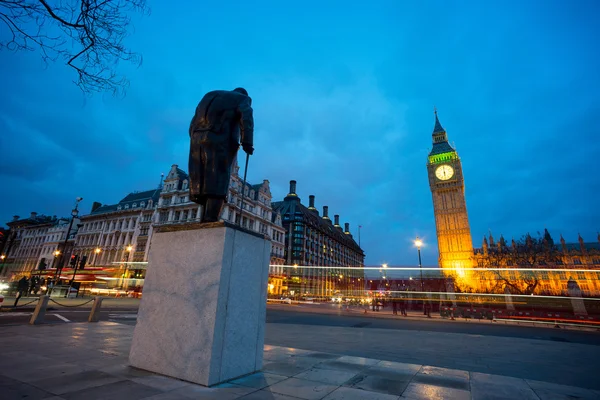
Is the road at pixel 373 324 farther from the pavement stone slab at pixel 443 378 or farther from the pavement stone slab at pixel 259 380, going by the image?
the pavement stone slab at pixel 443 378

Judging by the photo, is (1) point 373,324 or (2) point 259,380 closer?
(2) point 259,380

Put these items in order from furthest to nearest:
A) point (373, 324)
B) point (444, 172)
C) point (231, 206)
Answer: point (444, 172)
point (231, 206)
point (373, 324)

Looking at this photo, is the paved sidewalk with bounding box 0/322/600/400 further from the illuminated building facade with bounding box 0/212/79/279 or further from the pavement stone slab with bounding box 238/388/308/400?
the illuminated building facade with bounding box 0/212/79/279

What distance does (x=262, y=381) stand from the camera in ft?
12.5

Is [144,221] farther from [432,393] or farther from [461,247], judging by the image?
[461,247]

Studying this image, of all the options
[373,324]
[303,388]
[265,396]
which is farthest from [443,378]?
[373,324]

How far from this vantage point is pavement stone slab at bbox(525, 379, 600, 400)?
149 inches

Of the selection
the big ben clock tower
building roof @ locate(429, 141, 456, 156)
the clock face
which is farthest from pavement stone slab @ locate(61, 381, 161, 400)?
building roof @ locate(429, 141, 456, 156)

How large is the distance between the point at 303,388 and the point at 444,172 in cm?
9298

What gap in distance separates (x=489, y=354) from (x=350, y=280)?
101002 mm

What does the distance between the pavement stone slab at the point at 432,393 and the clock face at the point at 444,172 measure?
9098cm

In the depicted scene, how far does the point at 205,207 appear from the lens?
480cm

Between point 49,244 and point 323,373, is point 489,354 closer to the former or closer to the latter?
point 323,373

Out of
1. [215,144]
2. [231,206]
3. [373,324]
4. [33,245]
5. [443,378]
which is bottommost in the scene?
[373,324]
